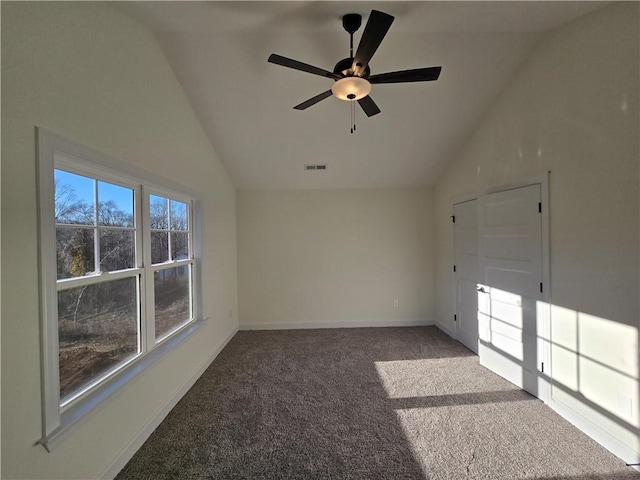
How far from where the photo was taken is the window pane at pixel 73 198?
1.54 m

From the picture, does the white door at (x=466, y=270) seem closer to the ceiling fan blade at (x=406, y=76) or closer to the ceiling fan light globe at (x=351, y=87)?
the ceiling fan blade at (x=406, y=76)

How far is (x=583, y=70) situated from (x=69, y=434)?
4126 millimetres

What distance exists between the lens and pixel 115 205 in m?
1.97

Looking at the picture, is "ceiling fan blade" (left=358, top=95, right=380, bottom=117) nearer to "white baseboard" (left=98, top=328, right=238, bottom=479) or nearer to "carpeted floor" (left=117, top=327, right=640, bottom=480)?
"carpeted floor" (left=117, top=327, right=640, bottom=480)

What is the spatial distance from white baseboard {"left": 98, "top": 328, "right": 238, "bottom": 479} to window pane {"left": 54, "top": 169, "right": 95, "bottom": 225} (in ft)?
5.11

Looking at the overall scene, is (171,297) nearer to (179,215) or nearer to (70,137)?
(179,215)

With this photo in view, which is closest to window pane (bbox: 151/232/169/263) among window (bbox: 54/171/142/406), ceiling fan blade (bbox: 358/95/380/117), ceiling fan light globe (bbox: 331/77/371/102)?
window (bbox: 54/171/142/406)

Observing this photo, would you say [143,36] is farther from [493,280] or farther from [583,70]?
[493,280]

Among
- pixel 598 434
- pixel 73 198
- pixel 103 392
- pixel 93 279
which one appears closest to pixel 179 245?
pixel 93 279

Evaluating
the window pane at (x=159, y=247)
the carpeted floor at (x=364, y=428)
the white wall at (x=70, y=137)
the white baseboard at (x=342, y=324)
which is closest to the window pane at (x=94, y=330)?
the white wall at (x=70, y=137)

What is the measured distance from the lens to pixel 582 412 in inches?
82.1

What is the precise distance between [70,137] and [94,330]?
1.21 metres

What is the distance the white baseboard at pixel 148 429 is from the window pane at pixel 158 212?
1566 millimetres

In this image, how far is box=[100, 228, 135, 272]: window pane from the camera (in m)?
1.85
